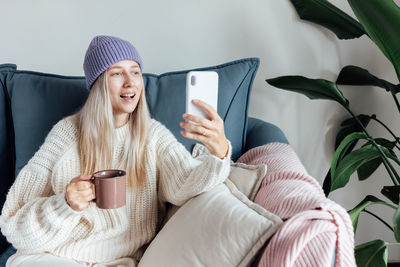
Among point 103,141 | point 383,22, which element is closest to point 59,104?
point 103,141

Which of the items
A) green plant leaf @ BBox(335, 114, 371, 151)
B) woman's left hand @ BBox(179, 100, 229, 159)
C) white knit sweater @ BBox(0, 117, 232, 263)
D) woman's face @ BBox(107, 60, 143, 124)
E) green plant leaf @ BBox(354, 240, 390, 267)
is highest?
woman's face @ BBox(107, 60, 143, 124)

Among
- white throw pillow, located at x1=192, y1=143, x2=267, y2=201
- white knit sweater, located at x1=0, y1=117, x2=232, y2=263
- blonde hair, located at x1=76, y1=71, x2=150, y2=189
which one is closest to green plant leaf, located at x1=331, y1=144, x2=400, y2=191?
white throw pillow, located at x1=192, y1=143, x2=267, y2=201

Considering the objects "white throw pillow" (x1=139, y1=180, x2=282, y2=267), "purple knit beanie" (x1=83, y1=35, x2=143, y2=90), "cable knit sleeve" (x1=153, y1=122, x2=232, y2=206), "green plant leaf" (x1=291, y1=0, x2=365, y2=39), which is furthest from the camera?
"green plant leaf" (x1=291, y1=0, x2=365, y2=39)

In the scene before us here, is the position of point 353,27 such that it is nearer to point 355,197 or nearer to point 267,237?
point 355,197

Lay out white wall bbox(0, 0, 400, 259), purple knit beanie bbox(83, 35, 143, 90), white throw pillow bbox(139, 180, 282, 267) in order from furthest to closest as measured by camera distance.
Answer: white wall bbox(0, 0, 400, 259)
purple knit beanie bbox(83, 35, 143, 90)
white throw pillow bbox(139, 180, 282, 267)

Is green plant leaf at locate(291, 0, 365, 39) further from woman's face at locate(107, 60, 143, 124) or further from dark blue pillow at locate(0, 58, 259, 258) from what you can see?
woman's face at locate(107, 60, 143, 124)

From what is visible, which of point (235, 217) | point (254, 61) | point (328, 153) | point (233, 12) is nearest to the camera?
point (235, 217)

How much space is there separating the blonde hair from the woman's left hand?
30 centimetres

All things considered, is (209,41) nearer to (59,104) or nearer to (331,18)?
(331,18)

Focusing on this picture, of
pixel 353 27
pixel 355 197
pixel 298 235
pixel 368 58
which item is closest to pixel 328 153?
pixel 355 197

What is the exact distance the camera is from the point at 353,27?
1.41m

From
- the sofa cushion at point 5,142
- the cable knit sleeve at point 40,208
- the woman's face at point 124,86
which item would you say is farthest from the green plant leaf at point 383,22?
the sofa cushion at point 5,142

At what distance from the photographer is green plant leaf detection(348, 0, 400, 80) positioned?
3.45 feet

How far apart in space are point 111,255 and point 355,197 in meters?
1.22
